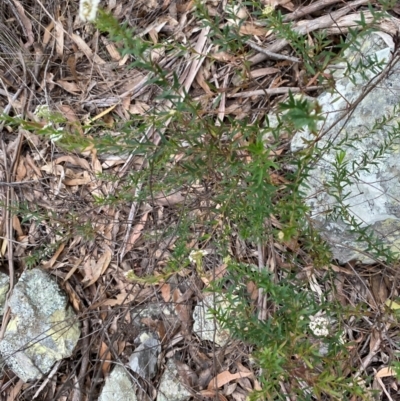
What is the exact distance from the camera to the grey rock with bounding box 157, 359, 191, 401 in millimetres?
3199

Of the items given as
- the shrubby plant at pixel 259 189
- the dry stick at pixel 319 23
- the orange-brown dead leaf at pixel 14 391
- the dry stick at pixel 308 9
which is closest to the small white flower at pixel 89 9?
the shrubby plant at pixel 259 189

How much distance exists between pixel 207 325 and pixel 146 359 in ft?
1.66

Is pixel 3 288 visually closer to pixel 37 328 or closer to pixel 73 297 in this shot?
pixel 37 328

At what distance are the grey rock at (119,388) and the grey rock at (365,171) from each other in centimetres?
165

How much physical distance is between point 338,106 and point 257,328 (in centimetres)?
140

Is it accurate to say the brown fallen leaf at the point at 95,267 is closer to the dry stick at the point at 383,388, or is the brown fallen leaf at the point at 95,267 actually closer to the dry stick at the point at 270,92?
the dry stick at the point at 270,92

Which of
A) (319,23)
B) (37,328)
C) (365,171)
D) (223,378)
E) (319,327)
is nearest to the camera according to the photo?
(319,327)

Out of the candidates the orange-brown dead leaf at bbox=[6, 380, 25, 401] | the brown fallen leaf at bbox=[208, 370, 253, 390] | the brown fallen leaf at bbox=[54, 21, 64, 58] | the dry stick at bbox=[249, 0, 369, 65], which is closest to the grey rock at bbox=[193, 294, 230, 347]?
the brown fallen leaf at bbox=[208, 370, 253, 390]

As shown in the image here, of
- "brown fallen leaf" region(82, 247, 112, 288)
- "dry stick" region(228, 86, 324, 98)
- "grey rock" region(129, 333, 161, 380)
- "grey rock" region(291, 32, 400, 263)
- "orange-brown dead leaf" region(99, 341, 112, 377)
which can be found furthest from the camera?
"brown fallen leaf" region(82, 247, 112, 288)

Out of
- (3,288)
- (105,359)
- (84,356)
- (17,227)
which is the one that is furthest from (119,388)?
(17,227)

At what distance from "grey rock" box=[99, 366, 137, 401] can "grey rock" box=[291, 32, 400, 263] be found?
165cm

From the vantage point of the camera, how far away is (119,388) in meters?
3.31

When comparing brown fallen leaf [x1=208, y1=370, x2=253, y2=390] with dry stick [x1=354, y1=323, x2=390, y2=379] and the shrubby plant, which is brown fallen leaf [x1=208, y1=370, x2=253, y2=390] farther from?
dry stick [x1=354, y1=323, x2=390, y2=379]

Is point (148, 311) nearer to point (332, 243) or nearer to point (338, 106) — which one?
A: point (332, 243)
